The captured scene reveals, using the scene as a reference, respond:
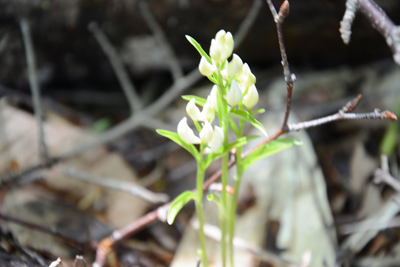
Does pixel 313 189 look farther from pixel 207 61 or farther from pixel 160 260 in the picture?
pixel 207 61

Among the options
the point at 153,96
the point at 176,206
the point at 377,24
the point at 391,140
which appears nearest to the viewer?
the point at 377,24

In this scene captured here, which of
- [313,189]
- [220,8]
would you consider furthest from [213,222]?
[220,8]

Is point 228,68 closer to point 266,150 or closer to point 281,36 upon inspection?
point 281,36

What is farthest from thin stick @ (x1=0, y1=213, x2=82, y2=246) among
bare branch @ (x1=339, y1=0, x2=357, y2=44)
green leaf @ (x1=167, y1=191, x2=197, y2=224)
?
bare branch @ (x1=339, y1=0, x2=357, y2=44)

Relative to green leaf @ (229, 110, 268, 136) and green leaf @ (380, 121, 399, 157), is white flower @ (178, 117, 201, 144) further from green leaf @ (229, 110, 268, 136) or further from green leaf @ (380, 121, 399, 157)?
green leaf @ (380, 121, 399, 157)

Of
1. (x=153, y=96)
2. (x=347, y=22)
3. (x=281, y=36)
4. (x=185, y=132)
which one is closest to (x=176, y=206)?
(x=185, y=132)

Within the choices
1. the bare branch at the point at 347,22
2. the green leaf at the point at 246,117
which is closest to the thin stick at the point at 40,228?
the green leaf at the point at 246,117
